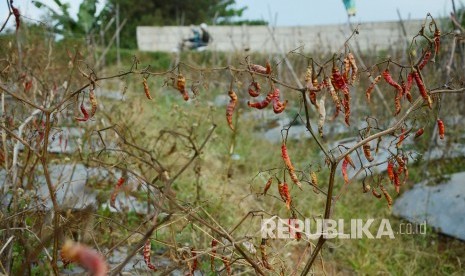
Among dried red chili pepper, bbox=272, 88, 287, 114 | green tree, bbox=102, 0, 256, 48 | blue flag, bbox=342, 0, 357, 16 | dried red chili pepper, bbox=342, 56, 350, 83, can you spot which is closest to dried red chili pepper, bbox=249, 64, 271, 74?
dried red chili pepper, bbox=272, 88, 287, 114

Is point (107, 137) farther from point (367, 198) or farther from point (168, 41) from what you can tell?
point (168, 41)

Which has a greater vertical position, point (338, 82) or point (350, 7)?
point (350, 7)

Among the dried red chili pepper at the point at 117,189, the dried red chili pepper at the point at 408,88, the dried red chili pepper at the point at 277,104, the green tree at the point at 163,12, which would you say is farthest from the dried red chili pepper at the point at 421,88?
the green tree at the point at 163,12

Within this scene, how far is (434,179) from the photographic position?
443cm

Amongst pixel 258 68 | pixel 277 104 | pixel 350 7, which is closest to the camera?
pixel 258 68

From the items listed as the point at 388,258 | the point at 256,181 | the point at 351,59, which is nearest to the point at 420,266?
the point at 388,258

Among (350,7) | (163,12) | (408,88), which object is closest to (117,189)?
(408,88)

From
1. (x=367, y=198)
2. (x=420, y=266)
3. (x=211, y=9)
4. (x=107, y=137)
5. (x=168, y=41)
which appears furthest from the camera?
(x=211, y=9)

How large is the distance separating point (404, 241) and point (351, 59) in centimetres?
243

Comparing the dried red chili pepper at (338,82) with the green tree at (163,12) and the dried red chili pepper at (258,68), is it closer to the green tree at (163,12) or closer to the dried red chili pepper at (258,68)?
the dried red chili pepper at (258,68)

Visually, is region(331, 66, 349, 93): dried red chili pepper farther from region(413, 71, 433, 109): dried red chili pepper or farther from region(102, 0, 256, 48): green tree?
region(102, 0, 256, 48): green tree

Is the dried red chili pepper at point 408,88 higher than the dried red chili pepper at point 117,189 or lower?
higher

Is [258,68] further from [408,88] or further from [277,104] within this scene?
[408,88]

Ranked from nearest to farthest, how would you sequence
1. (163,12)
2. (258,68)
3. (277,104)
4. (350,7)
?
1. (258,68)
2. (277,104)
3. (350,7)
4. (163,12)
